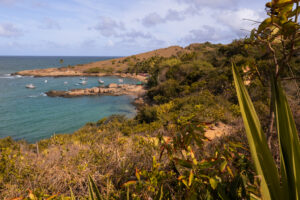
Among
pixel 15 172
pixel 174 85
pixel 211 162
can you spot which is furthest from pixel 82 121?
pixel 211 162

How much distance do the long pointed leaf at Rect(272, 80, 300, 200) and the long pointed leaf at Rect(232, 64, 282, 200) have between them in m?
0.07

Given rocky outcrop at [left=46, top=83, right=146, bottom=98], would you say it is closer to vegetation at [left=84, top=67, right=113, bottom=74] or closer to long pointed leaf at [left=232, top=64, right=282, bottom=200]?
vegetation at [left=84, top=67, right=113, bottom=74]

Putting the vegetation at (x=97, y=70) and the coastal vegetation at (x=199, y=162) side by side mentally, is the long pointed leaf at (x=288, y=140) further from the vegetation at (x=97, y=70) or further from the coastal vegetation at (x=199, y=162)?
the vegetation at (x=97, y=70)

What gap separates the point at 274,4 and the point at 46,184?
9.25 ft

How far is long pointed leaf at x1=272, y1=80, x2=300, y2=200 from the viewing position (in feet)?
2.94

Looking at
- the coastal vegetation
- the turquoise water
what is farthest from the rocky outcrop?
the coastal vegetation

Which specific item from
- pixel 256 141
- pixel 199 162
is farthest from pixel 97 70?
pixel 256 141

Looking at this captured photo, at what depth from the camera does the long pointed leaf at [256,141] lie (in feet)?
3.03

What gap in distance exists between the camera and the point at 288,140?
35.7 inches

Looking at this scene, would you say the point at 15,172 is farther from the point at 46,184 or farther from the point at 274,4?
the point at 274,4

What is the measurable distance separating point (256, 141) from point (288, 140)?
0.50 ft

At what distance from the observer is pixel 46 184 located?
223 cm

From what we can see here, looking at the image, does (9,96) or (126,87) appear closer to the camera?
(9,96)

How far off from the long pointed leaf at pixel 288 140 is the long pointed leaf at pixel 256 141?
73 mm
